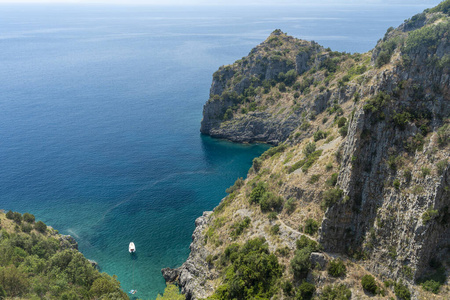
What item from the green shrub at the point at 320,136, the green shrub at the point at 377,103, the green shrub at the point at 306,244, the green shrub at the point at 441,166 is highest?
the green shrub at the point at 377,103

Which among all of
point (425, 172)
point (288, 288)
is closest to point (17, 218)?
point (288, 288)

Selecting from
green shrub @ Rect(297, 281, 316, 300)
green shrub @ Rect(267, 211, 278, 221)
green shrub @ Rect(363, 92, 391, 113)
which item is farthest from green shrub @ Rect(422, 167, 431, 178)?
green shrub @ Rect(267, 211, 278, 221)

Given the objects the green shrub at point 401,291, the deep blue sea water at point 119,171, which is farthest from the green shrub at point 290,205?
the deep blue sea water at point 119,171

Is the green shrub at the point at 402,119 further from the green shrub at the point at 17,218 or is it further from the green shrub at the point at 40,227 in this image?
the green shrub at the point at 17,218

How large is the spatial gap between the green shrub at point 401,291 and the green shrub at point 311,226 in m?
13.9

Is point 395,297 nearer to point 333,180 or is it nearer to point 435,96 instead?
point 333,180

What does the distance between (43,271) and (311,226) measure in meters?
48.1

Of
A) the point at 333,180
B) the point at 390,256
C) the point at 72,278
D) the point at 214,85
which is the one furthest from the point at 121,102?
the point at 390,256

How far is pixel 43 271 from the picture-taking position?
187 feet

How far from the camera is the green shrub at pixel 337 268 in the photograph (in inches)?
1927

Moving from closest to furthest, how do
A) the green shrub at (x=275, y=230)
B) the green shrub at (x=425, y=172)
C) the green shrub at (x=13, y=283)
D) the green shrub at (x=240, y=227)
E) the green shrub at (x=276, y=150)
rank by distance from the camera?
the green shrub at (x=425, y=172) → the green shrub at (x=13, y=283) → the green shrub at (x=275, y=230) → the green shrub at (x=240, y=227) → the green shrub at (x=276, y=150)

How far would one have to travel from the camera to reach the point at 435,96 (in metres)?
49.3

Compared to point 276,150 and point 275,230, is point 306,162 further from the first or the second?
point 276,150

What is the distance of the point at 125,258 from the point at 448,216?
64.2m
